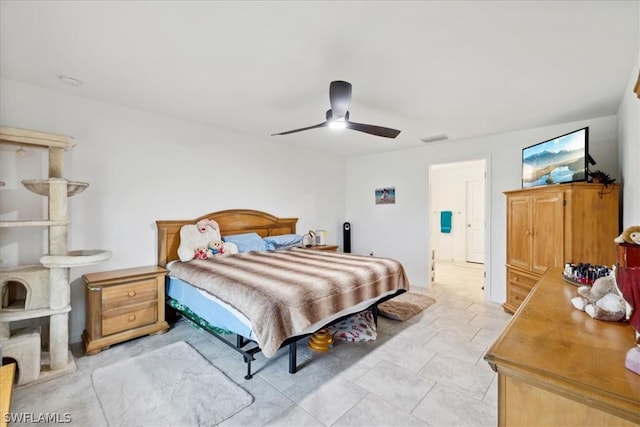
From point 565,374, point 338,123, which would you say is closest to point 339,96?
point 338,123

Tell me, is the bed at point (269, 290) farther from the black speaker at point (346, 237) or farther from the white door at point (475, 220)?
the white door at point (475, 220)

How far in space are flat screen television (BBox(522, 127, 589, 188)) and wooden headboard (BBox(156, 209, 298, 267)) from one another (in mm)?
3463

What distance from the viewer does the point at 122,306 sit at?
272 cm

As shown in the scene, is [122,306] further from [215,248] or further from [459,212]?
[459,212]

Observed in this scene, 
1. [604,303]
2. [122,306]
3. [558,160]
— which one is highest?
[558,160]

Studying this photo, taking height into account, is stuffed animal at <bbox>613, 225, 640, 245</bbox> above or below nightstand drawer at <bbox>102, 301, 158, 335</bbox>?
above

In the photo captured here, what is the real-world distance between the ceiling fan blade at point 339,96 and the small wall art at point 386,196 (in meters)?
3.29

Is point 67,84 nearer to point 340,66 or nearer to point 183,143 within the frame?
point 183,143

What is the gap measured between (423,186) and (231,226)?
10.7 feet

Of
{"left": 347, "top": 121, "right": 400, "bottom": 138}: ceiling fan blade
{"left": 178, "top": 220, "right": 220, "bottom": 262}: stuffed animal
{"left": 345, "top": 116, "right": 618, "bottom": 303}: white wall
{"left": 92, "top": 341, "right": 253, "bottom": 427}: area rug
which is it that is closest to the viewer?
{"left": 92, "top": 341, "right": 253, "bottom": 427}: area rug

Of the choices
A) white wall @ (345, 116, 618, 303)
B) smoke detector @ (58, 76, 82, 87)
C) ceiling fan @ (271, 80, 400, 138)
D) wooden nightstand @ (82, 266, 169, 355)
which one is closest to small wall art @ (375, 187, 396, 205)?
white wall @ (345, 116, 618, 303)

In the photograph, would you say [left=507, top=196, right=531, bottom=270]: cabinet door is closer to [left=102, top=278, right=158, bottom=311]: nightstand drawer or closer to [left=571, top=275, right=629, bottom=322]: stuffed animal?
[left=571, top=275, right=629, bottom=322]: stuffed animal

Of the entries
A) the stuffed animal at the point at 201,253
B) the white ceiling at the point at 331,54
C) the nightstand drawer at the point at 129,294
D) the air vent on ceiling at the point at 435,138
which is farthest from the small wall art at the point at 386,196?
the nightstand drawer at the point at 129,294

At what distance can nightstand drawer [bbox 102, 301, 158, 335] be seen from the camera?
8.67ft
